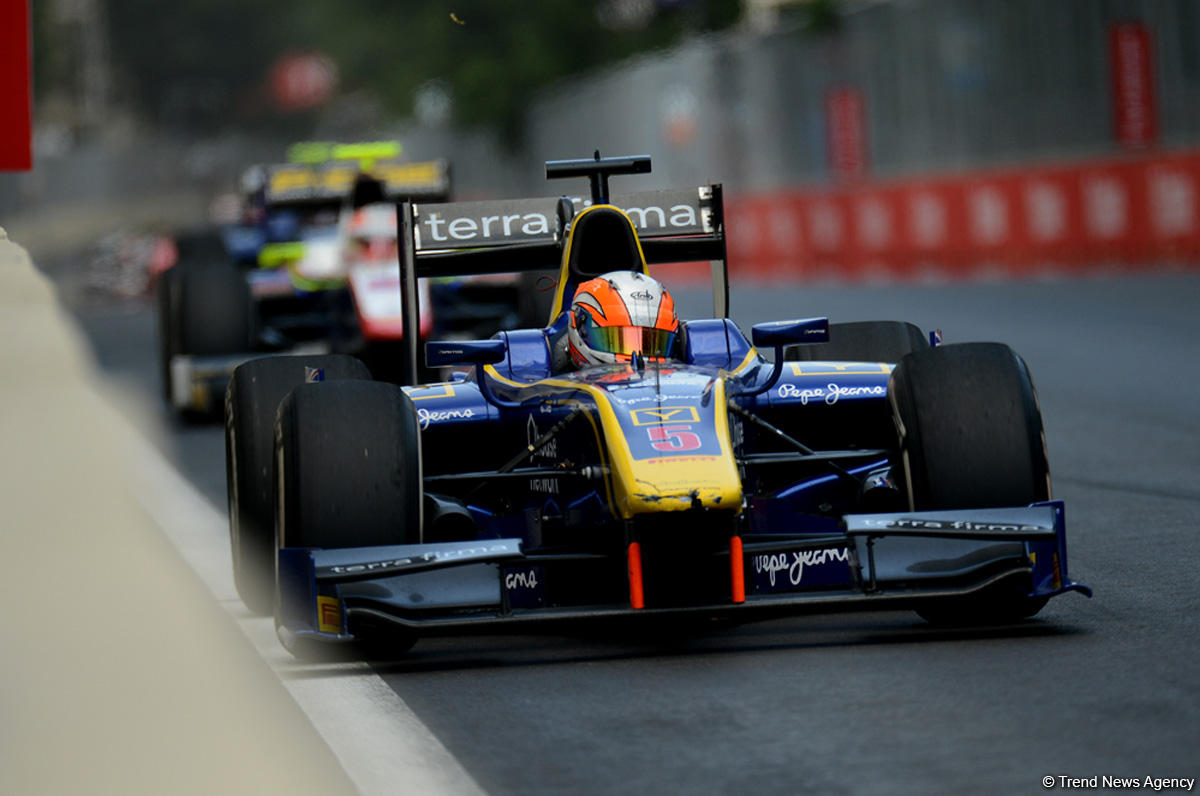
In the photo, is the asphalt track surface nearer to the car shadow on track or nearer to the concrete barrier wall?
the car shadow on track

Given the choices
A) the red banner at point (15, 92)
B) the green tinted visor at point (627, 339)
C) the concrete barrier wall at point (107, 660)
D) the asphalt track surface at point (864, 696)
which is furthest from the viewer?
the green tinted visor at point (627, 339)

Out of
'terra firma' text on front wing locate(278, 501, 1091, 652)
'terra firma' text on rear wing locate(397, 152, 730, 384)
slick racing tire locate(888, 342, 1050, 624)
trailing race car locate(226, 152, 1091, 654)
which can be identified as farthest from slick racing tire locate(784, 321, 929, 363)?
'terra firma' text on front wing locate(278, 501, 1091, 652)

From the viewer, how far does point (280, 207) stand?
1895 centimetres

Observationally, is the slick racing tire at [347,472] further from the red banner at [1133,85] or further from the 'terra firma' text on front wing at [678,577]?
the red banner at [1133,85]

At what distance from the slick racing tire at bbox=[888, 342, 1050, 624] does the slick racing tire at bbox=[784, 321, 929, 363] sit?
182 cm

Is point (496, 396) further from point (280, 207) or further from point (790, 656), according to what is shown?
point (280, 207)

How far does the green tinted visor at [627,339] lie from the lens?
784cm

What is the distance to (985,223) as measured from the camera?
27125mm

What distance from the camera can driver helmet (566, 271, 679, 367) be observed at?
784 cm

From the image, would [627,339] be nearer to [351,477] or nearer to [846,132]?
[351,477]

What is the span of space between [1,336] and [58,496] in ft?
11.6

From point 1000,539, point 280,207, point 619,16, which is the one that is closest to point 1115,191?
point 280,207

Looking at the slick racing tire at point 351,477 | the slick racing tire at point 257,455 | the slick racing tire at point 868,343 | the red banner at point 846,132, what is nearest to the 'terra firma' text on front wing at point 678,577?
the slick racing tire at point 351,477

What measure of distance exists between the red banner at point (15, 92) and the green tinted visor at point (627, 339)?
1.99 metres
